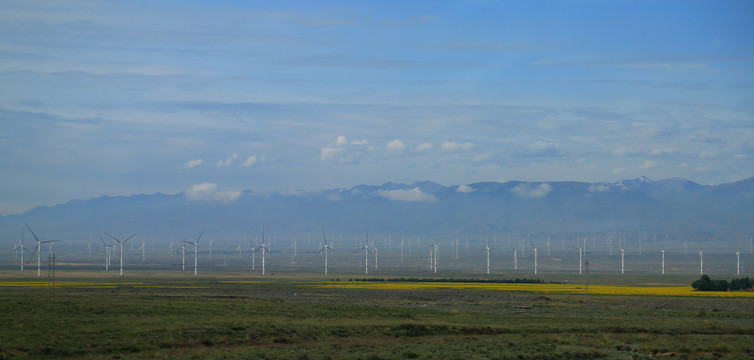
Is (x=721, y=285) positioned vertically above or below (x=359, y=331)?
below

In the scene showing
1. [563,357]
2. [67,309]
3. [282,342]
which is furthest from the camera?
[67,309]

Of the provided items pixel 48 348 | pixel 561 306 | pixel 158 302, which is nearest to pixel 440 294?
pixel 561 306

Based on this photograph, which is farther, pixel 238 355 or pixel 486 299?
pixel 486 299

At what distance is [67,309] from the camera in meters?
52.0

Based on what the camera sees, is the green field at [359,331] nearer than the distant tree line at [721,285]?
Yes

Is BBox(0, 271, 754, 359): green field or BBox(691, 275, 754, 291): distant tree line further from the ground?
BBox(0, 271, 754, 359): green field

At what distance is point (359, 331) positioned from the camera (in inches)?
1833

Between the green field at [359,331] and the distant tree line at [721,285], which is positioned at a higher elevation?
the green field at [359,331]

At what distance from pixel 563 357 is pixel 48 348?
22282 millimetres

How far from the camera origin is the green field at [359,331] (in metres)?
37.7

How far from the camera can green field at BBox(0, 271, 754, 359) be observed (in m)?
37.7

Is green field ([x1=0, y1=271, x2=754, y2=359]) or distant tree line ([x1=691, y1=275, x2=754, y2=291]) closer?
green field ([x1=0, y1=271, x2=754, y2=359])

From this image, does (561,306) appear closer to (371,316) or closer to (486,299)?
(486,299)

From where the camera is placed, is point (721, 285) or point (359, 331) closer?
point (359, 331)
